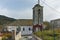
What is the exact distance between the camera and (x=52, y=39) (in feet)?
75.5

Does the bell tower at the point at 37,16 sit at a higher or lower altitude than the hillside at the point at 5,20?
higher

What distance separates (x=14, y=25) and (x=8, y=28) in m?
2.17

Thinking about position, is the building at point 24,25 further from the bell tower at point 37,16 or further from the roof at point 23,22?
the bell tower at point 37,16

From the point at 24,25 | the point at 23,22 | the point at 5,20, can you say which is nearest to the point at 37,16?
the point at 24,25

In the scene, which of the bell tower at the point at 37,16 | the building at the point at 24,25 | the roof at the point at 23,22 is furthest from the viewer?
the roof at the point at 23,22

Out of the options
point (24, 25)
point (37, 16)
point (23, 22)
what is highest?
point (37, 16)

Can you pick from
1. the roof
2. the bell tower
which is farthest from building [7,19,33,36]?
the bell tower

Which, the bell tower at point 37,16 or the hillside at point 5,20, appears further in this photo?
the hillside at point 5,20

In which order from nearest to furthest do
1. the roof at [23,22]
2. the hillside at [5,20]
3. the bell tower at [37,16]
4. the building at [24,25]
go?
the bell tower at [37,16]
the building at [24,25]
the roof at [23,22]
the hillside at [5,20]

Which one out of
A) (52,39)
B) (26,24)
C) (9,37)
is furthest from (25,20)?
(52,39)

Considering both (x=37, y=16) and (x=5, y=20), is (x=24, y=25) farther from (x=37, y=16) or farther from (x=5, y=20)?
(x=5, y=20)

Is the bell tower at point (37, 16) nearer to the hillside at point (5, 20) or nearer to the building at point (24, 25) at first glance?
the building at point (24, 25)


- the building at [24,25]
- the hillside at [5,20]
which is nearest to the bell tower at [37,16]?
the building at [24,25]

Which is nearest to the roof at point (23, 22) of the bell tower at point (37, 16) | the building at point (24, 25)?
the building at point (24, 25)
